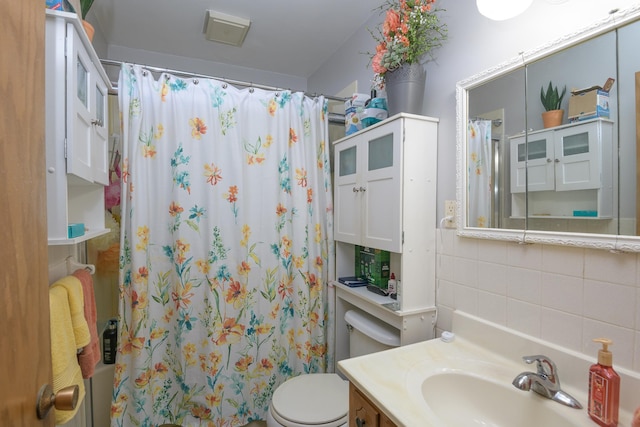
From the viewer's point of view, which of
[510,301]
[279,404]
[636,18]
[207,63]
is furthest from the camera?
[207,63]

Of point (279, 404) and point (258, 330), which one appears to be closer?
point (279, 404)

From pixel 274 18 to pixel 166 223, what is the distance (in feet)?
4.59

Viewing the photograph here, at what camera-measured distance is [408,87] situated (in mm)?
1331

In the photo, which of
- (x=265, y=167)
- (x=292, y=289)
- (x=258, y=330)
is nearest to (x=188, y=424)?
(x=258, y=330)

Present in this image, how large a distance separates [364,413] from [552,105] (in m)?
1.13

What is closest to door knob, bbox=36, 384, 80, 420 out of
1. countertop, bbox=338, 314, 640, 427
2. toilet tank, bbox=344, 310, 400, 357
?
countertop, bbox=338, 314, 640, 427

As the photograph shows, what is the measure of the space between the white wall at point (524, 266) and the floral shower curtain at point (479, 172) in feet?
0.28

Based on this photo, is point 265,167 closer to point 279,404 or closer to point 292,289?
point 292,289

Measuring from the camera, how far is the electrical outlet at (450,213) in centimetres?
128

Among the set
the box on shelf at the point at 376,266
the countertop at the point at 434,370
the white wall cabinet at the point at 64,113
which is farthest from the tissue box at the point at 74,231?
the box on shelf at the point at 376,266

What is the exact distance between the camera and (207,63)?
2443 mm

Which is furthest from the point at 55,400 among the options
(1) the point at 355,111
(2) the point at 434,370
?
(1) the point at 355,111

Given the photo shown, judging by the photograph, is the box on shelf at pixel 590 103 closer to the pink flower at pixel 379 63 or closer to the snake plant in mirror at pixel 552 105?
the snake plant in mirror at pixel 552 105

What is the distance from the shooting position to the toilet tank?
4.64 feet
